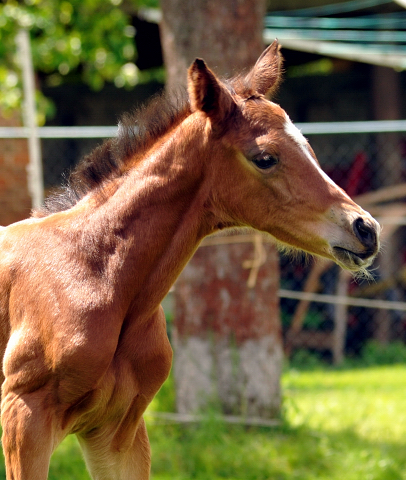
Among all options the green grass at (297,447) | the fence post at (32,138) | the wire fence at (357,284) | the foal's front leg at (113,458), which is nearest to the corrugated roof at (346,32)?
the wire fence at (357,284)

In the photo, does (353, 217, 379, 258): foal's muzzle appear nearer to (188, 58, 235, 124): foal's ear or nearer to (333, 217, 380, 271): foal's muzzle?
(333, 217, 380, 271): foal's muzzle

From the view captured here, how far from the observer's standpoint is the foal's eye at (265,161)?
7.94 feet

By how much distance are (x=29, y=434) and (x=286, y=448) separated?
2.38 m

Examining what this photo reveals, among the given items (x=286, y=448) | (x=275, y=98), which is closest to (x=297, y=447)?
(x=286, y=448)

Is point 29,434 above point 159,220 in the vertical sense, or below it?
below

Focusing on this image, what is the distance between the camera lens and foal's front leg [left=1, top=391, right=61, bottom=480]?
7.72 feet

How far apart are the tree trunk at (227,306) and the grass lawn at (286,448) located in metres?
0.22

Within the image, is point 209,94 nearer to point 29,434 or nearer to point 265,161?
point 265,161

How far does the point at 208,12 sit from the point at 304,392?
3.49 metres

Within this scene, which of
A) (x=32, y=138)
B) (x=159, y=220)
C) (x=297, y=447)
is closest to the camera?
(x=159, y=220)

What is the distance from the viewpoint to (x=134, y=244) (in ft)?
8.27

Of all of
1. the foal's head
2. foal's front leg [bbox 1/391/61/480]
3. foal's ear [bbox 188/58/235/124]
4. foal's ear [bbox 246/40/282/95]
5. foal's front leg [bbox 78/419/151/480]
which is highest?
foal's ear [bbox 246/40/282/95]

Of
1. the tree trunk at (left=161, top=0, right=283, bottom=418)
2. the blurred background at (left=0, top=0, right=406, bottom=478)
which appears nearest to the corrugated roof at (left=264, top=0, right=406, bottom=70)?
the blurred background at (left=0, top=0, right=406, bottom=478)

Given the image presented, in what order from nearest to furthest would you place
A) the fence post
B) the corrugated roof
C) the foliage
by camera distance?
1. the fence post
2. the foliage
3. the corrugated roof
